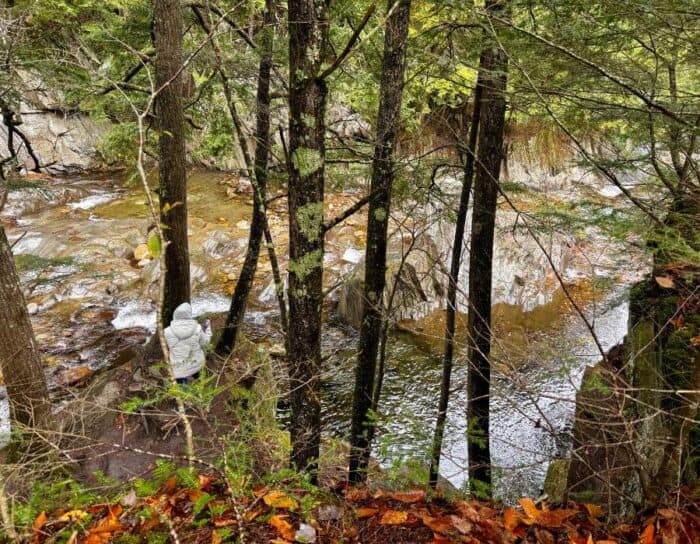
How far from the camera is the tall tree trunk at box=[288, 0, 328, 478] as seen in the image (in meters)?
2.49

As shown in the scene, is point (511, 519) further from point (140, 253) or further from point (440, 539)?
point (140, 253)

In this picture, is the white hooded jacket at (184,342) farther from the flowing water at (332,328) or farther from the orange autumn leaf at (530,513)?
the orange autumn leaf at (530,513)

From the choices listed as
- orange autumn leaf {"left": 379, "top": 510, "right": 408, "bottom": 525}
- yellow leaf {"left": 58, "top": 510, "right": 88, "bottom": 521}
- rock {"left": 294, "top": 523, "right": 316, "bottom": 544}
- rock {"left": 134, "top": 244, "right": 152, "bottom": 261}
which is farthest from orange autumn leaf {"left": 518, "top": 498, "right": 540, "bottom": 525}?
rock {"left": 134, "top": 244, "right": 152, "bottom": 261}

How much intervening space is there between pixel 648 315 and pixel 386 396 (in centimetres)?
482

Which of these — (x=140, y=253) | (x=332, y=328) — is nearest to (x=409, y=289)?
(x=332, y=328)

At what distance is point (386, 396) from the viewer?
27.7ft

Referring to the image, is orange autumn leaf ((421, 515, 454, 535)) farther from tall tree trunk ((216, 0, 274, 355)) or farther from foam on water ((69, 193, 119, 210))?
foam on water ((69, 193, 119, 210))

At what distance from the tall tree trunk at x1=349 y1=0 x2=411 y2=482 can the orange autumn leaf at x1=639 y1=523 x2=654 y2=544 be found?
6.25 feet

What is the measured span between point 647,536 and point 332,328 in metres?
8.60

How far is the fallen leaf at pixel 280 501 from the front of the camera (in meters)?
2.54

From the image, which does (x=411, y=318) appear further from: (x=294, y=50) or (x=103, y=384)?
(x=294, y=50)

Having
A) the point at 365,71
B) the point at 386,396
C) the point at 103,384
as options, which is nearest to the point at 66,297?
the point at 103,384

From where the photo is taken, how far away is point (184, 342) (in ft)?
19.2

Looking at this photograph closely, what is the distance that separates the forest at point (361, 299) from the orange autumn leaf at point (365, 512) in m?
Result: 0.02
